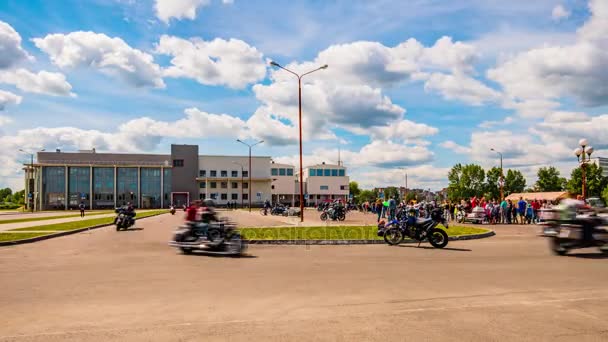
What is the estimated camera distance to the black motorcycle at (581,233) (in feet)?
40.3

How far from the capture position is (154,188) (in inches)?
3696

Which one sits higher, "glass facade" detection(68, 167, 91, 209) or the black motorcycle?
"glass facade" detection(68, 167, 91, 209)

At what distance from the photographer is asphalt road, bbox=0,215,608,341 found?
5309 millimetres

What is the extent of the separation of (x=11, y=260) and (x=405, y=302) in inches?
406

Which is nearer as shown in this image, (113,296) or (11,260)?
(113,296)

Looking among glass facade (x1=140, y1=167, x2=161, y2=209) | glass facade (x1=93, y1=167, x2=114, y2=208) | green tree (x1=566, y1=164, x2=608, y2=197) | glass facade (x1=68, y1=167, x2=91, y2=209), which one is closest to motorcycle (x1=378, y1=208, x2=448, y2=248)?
glass facade (x1=140, y1=167, x2=161, y2=209)

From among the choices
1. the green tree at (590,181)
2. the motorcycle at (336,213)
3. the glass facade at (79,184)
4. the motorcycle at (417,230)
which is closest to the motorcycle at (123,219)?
the motorcycle at (336,213)

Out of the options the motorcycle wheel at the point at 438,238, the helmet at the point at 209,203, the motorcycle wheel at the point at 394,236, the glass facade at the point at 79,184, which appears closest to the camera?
the helmet at the point at 209,203

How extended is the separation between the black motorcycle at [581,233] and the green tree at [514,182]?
135475 millimetres

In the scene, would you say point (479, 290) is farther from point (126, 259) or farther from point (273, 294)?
point (126, 259)

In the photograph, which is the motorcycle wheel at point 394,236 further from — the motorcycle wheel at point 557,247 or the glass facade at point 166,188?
the glass facade at point 166,188

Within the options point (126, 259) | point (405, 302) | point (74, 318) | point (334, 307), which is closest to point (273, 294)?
point (334, 307)

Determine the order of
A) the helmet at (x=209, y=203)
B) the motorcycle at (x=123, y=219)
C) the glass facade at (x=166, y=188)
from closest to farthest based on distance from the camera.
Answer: the helmet at (x=209, y=203) → the motorcycle at (x=123, y=219) → the glass facade at (x=166, y=188)

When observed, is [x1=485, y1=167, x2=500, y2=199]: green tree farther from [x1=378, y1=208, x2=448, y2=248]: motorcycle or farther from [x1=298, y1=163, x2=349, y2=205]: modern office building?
[x1=378, y1=208, x2=448, y2=248]: motorcycle
